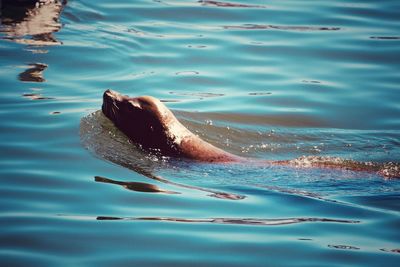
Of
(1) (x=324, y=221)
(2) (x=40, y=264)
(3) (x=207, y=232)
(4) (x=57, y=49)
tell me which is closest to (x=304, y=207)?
(1) (x=324, y=221)

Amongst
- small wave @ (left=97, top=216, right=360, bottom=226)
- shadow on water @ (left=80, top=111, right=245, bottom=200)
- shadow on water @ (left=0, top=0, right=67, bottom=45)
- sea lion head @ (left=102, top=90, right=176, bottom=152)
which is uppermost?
shadow on water @ (left=0, top=0, right=67, bottom=45)

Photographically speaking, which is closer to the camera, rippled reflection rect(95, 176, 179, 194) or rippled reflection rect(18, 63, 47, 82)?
rippled reflection rect(95, 176, 179, 194)

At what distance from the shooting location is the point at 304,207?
6.80m

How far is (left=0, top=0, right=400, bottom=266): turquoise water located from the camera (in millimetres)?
6020

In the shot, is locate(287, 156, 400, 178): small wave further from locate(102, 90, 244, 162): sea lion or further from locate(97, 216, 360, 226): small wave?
locate(97, 216, 360, 226): small wave

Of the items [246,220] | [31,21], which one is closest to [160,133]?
[246,220]

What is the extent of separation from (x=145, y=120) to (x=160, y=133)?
0.21 meters

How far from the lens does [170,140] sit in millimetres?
8211

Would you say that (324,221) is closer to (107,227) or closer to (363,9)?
(107,227)

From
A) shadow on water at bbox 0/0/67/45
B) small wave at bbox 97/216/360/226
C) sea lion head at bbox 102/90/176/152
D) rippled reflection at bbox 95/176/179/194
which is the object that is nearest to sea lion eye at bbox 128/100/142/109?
sea lion head at bbox 102/90/176/152

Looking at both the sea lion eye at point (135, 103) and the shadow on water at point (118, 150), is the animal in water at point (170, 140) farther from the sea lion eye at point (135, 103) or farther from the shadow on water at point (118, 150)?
the shadow on water at point (118, 150)

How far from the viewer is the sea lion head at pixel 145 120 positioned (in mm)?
8234

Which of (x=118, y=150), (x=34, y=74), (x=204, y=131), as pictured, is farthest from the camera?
(x=34, y=74)

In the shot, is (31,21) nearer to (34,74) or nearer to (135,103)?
(34,74)
